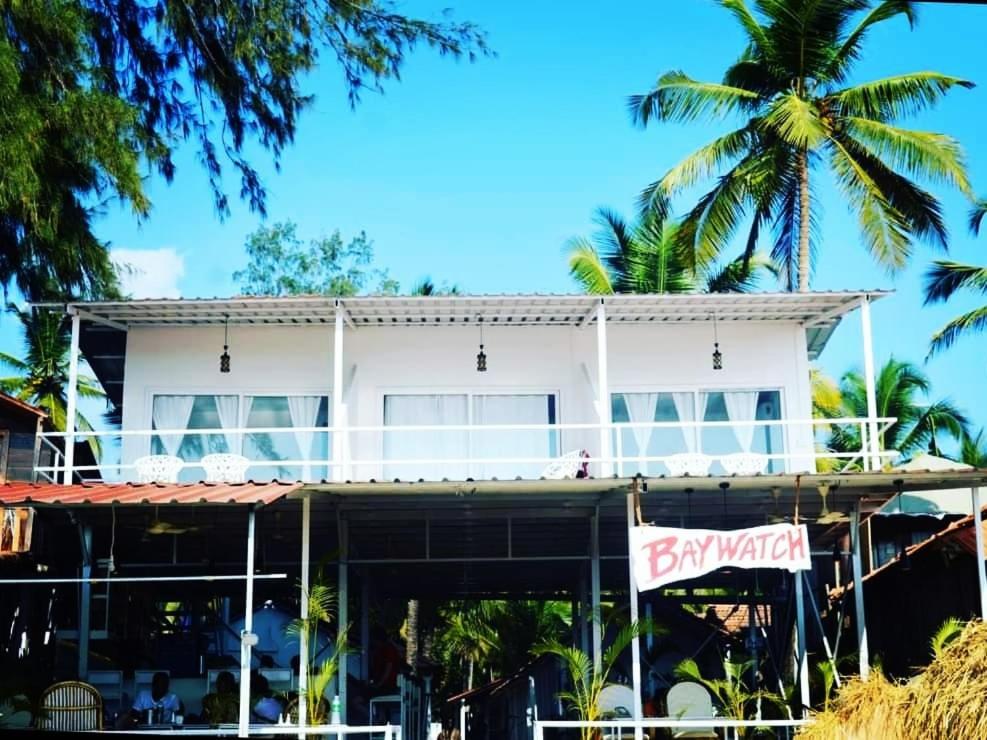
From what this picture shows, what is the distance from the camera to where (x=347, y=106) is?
1373 centimetres

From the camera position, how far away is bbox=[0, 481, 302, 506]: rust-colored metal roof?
13.3 m

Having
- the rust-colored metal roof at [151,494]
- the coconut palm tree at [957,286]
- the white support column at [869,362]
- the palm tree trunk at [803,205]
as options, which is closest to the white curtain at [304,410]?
the rust-colored metal roof at [151,494]

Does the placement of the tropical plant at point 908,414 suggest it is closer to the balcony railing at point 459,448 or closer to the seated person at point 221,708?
the balcony railing at point 459,448

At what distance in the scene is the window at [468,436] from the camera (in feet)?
61.3

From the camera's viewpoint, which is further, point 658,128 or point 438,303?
point 658,128

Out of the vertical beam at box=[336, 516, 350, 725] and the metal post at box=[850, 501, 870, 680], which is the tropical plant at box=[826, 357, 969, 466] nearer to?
the metal post at box=[850, 501, 870, 680]

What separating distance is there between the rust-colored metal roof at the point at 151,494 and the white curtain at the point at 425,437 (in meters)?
4.21

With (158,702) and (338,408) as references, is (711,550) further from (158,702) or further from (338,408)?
(158,702)

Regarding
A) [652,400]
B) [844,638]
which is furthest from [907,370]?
[652,400]

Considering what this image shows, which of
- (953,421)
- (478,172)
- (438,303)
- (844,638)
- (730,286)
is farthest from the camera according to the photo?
(478,172)

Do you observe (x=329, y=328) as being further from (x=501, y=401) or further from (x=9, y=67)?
(x=9, y=67)

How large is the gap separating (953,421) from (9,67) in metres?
29.2

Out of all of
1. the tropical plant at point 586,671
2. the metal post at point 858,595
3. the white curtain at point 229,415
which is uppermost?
the white curtain at point 229,415

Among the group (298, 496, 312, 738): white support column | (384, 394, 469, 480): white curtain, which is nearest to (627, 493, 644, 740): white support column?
(298, 496, 312, 738): white support column
